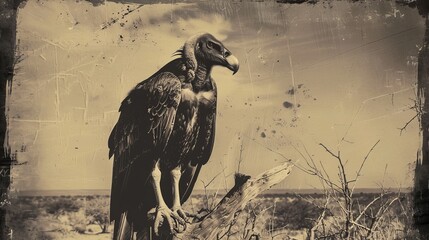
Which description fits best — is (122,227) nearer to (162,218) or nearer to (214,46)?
(162,218)

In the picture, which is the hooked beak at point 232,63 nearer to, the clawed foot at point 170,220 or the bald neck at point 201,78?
the bald neck at point 201,78

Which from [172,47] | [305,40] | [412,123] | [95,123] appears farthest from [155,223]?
[412,123]

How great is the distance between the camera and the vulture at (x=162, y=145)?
5102 mm

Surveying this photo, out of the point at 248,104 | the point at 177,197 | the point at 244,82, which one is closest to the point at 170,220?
the point at 177,197

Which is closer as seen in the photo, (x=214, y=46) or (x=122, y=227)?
(x=122, y=227)

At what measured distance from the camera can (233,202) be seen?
5152mm

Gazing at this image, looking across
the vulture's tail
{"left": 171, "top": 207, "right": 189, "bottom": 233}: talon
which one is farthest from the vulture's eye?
the vulture's tail

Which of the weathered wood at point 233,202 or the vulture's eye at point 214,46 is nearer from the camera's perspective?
the weathered wood at point 233,202

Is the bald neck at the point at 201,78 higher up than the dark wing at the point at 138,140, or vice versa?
the bald neck at the point at 201,78

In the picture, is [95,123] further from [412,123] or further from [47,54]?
[412,123]

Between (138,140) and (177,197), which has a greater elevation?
(138,140)

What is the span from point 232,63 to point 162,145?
0.82 m

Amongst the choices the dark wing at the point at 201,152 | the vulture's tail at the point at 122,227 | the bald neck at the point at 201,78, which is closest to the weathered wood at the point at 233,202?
the dark wing at the point at 201,152

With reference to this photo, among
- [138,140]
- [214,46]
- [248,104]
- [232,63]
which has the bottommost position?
[138,140]
